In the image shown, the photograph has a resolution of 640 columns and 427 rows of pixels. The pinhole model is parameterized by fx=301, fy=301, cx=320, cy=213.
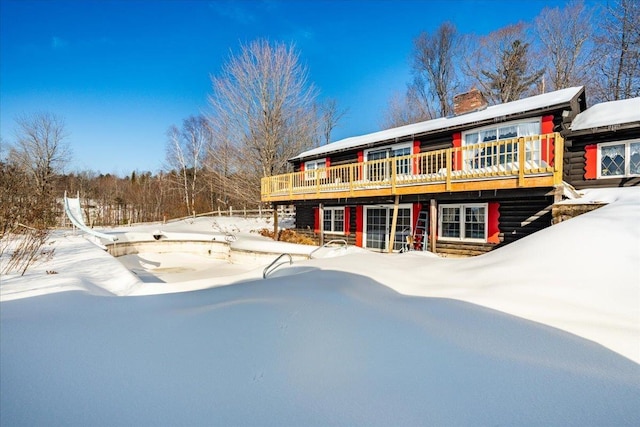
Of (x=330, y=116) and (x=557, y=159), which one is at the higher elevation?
(x=330, y=116)

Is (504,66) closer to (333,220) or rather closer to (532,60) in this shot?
(532,60)

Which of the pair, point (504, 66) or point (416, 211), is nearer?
point (416, 211)

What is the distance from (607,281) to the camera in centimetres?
322

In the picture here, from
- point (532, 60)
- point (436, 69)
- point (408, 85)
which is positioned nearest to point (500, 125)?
point (532, 60)

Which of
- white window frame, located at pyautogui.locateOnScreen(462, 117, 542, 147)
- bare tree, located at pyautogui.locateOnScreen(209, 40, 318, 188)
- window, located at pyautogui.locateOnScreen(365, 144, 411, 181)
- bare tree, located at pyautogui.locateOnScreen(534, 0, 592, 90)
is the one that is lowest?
window, located at pyautogui.locateOnScreen(365, 144, 411, 181)

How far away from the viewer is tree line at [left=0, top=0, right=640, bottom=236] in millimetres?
19719

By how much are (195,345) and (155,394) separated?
0.60 meters

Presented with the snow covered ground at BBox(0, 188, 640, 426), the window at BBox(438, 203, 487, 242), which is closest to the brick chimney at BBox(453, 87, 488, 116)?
the window at BBox(438, 203, 487, 242)

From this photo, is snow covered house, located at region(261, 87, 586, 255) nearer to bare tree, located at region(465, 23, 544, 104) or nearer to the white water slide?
the white water slide

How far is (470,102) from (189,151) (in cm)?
2887

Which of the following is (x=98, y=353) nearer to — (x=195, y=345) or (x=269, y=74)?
(x=195, y=345)

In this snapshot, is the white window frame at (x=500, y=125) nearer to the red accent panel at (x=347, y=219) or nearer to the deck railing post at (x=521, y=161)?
the deck railing post at (x=521, y=161)

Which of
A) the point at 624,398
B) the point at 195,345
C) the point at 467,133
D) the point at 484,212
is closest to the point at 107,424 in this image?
the point at 195,345

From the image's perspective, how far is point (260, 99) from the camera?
21.4m
